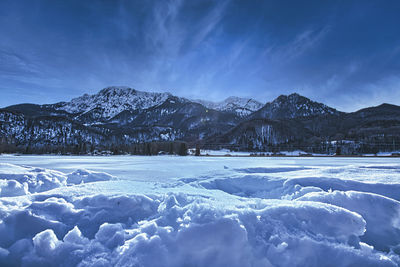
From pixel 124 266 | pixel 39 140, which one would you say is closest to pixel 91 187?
pixel 124 266

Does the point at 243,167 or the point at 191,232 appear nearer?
the point at 191,232

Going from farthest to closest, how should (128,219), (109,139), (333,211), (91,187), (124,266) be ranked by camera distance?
(109,139), (91,187), (128,219), (333,211), (124,266)

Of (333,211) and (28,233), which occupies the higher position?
(333,211)

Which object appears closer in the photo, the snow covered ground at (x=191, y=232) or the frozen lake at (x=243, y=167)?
the snow covered ground at (x=191, y=232)

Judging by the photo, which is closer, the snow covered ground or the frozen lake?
the snow covered ground

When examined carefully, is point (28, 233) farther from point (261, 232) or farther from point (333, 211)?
point (333, 211)

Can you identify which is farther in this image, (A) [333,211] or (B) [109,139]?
(B) [109,139]

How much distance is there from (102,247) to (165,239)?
0.80m

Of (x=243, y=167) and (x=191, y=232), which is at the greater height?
(x=243, y=167)

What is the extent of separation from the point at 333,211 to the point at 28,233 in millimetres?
4371

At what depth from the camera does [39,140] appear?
161 m

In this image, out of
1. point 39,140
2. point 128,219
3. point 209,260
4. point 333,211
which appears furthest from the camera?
point 39,140

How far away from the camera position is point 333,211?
109 inches

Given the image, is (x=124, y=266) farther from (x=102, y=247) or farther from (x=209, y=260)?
(x=209, y=260)
